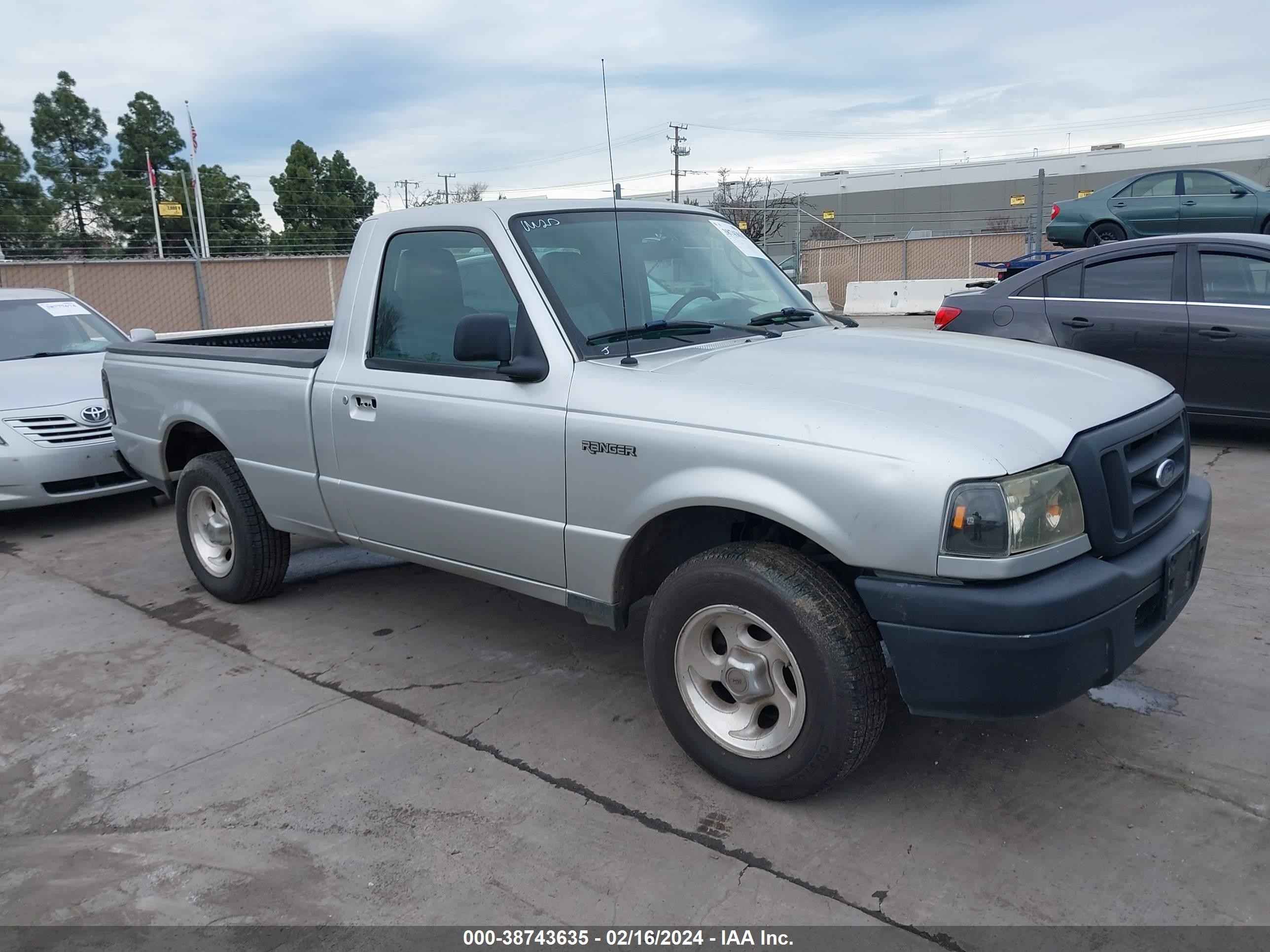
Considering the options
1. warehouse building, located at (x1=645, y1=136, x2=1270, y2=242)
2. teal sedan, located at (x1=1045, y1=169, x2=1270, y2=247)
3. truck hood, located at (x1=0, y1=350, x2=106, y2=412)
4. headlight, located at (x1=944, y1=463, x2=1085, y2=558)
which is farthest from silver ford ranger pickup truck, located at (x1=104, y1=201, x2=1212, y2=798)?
warehouse building, located at (x1=645, y1=136, x2=1270, y2=242)

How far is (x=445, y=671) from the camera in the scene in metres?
4.31

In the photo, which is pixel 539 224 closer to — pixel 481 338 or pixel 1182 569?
pixel 481 338

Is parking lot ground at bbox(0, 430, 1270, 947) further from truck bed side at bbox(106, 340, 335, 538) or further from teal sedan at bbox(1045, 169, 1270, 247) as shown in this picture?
teal sedan at bbox(1045, 169, 1270, 247)

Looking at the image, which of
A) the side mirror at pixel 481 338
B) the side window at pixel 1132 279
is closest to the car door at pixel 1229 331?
the side window at pixel 1132 279

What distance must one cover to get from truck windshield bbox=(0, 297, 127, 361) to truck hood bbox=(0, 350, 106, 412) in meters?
0.19

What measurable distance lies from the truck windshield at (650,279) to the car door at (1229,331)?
4.23m

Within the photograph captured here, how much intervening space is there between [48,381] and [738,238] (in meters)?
5.44

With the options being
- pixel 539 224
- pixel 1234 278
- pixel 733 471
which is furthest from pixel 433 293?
pixel 1234 278

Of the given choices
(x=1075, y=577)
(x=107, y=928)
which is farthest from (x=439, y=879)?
(x=1075, y=577)

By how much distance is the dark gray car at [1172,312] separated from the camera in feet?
23.1

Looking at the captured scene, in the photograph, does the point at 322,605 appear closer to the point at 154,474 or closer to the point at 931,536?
the point at 154,474

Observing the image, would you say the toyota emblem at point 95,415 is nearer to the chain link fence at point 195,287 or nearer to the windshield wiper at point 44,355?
the windshield wiper at point 44,355

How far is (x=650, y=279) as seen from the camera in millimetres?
3967

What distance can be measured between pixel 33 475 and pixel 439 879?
537 centimetres
